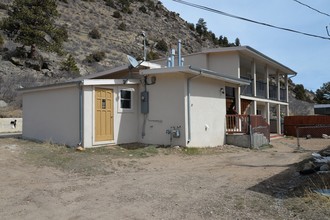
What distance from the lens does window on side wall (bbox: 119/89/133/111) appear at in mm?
15414

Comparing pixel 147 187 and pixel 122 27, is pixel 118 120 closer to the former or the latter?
pixel 147 187

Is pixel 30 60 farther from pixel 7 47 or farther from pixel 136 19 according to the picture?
pixel 136 19

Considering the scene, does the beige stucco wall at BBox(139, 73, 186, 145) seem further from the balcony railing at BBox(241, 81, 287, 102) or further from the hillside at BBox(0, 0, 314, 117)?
the hillside at BBox(0, 0, 314, 117)

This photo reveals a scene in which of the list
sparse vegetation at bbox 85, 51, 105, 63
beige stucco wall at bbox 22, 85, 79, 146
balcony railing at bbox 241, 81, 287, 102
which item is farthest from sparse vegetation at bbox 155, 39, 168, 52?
beige stucco wall at bbox 22, 85, 79, 146

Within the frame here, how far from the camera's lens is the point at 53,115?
15461mm

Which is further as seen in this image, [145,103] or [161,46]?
[161,46]

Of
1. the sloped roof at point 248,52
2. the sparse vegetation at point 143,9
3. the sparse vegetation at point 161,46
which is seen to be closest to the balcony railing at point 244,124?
the sloped roof at point 248,52

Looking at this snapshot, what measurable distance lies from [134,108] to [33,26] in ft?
72.8

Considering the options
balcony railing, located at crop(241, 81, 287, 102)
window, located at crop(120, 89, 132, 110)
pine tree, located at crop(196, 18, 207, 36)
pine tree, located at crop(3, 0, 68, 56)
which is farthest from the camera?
pine tree, located at crop(196, 18, 207, 36)

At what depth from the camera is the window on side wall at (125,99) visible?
607 inches

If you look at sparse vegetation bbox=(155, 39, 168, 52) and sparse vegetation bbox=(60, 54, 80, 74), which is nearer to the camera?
sparse vegetation bbox=(60, 54, 80, 74)

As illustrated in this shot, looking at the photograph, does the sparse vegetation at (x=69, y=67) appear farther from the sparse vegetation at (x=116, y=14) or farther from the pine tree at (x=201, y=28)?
the pine tree at (x=201, y=28)

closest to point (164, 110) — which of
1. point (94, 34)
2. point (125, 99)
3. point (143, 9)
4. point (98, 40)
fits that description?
point (125, 99)

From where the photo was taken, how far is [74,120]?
14.3 m
